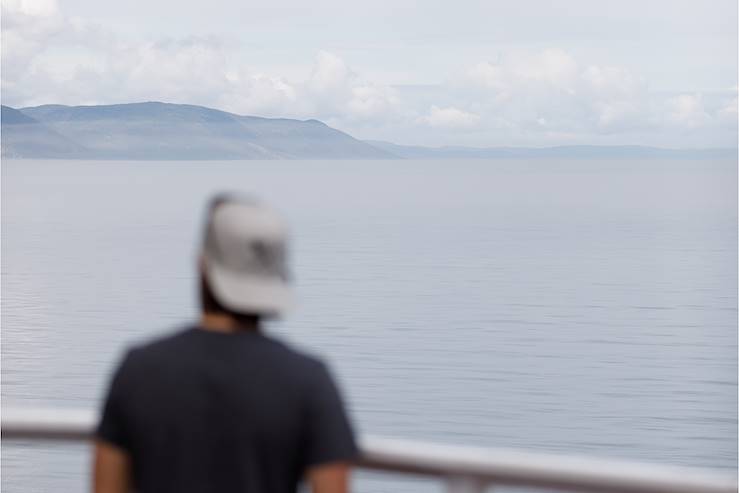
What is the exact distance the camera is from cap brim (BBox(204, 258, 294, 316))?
1.16 m

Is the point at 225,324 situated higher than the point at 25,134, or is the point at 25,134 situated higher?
the point at 25,134

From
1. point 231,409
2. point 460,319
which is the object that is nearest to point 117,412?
point 231,409

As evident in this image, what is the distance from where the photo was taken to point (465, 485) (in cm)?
145

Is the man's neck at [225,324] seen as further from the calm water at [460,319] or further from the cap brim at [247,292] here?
the calm water at [460,319]

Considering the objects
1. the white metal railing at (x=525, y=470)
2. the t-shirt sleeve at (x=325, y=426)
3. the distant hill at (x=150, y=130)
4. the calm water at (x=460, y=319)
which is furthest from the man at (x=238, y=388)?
the distant hill at (x=150, y=130)

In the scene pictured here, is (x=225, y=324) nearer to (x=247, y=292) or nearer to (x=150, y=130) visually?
(x=247, y=292)

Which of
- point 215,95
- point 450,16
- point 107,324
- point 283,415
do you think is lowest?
point 107,324

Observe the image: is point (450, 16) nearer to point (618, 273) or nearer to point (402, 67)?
point (402, 67)

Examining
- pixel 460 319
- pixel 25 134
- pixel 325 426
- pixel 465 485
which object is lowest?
pixel 460 319

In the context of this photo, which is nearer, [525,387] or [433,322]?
[525,387]

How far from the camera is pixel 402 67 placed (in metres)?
103

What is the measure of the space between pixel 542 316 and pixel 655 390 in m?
4.30

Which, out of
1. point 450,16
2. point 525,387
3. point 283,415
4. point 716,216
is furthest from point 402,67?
point 283,415

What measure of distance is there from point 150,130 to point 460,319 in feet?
164
